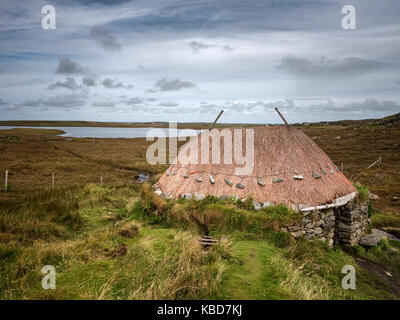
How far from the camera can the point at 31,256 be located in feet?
20.4

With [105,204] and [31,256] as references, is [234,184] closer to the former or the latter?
[31,256]

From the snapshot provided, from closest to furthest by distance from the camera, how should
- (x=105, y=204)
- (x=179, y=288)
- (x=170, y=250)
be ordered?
(x=179, y=288), (x=170, y=250), (x=105, y=204)

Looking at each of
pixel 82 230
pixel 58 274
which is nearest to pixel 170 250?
pixel 58 274

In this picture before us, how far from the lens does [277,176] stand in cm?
942

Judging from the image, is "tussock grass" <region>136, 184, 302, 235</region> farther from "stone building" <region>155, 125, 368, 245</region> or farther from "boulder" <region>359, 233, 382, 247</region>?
"boulder" <region>359, 233, 382, 247</region>

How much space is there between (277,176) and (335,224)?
3.01m

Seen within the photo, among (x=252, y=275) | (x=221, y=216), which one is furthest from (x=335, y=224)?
(x=252, y=275)

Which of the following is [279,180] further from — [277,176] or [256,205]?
[256,205]

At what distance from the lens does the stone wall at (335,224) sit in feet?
27.8

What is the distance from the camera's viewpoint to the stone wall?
8477 mm

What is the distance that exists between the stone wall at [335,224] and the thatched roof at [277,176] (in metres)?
0.47
